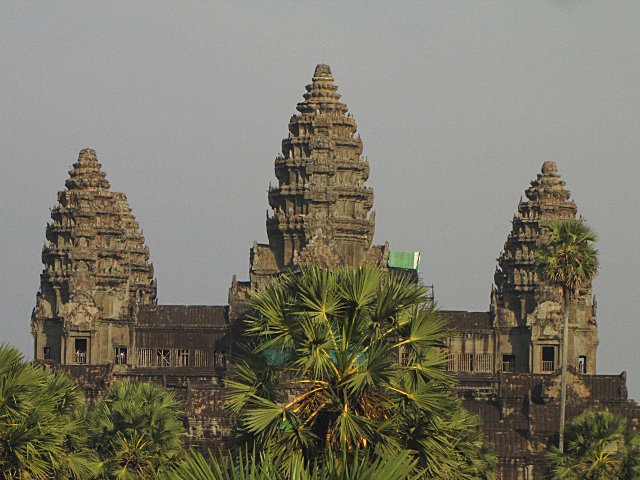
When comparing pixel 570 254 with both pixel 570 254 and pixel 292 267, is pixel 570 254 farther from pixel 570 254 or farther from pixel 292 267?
pixel 292 267

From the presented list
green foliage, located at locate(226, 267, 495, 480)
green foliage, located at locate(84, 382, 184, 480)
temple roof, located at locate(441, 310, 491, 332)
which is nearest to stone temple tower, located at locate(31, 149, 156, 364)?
temple roof, located at locate(441, 310, 491, 332)

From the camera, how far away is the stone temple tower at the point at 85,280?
177 meters

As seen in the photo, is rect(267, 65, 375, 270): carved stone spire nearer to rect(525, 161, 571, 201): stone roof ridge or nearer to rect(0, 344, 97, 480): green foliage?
rect(525, 161, 571, 201): stone roof ridge

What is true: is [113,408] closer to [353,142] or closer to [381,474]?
[381,474]

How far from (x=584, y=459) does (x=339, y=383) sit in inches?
1578

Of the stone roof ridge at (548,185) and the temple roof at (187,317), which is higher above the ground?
the stone roof ridge at (548,185)

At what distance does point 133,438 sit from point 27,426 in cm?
2341

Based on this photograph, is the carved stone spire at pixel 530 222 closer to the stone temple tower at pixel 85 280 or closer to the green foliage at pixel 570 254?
the stone temple tower at pixel 85 280

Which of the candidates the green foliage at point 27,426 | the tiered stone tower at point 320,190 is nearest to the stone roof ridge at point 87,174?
the tiered stone tower at point 320,190

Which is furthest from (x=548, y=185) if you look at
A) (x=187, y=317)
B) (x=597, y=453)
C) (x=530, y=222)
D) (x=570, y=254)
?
(x=597, y=453)

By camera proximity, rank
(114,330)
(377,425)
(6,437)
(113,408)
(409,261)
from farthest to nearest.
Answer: (409,261)
(114,330)
(113,408)
(6,437)
(377,425)

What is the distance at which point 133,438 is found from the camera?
86.7m

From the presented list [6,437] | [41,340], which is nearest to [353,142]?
[41,340]

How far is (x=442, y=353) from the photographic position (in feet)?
192
